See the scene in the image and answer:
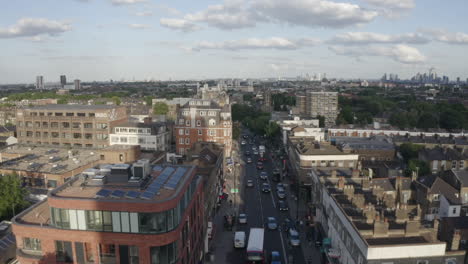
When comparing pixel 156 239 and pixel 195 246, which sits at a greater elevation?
pixel 156 239

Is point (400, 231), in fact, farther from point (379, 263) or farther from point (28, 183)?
point (28, 183)

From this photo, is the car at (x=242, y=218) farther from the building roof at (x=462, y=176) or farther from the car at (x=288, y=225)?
the building roof at (x=462, y=176)

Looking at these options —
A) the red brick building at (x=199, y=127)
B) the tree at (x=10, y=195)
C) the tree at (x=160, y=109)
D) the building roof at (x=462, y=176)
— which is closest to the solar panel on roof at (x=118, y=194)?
the tree at (x=10, y=195)

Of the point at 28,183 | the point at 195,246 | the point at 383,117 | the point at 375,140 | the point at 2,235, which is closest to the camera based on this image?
the point at 195,246

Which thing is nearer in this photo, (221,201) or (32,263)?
(32,263)

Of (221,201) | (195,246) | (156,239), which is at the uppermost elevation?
(156,239)

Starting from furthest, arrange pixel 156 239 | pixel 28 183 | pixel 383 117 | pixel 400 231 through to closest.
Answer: pixel 383 117 < pixel 28 183 < pixel 400 231 < pixel 156 239

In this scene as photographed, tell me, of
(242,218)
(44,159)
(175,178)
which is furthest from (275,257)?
(44,159)

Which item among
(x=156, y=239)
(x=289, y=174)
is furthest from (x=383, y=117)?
(x=156, y=239)

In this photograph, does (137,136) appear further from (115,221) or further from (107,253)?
(115,221)
